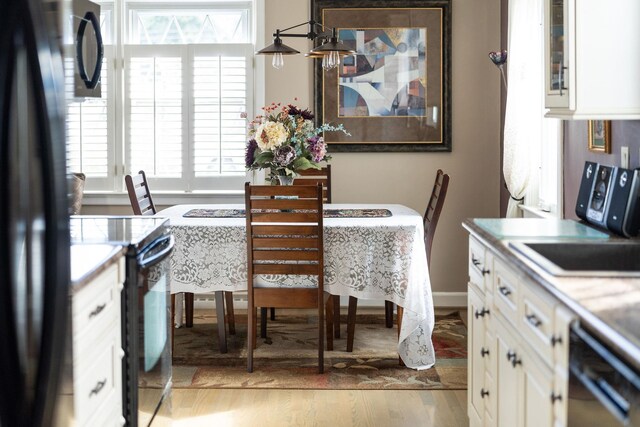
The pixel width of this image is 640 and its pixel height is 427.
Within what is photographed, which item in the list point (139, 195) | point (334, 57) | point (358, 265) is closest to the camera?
point (358, 265)

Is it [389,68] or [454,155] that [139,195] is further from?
[454,155]

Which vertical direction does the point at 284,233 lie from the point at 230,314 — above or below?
above

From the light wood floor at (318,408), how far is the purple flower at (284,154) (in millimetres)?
1268

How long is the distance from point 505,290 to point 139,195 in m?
2.94

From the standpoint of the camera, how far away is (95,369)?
2455 millimetres

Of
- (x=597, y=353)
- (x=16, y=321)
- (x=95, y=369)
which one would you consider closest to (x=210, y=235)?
(x=95, y=369)

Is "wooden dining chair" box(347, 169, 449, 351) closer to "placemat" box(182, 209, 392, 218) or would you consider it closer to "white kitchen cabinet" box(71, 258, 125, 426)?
"placemat" box(182, 209, 392, 218)

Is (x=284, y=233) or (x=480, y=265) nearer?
(x=480, y=265)

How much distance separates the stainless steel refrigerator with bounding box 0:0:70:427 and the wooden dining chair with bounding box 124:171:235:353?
3.52 metres

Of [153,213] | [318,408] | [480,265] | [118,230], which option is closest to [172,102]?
[153,213]

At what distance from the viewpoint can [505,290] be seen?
279cm

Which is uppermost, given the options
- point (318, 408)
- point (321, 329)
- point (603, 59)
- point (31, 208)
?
point (603, 59)

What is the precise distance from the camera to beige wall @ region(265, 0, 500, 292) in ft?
19.7

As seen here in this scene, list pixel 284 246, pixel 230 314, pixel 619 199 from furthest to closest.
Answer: pixel 230 314 < pixel 284 246 < pixel 619 199
